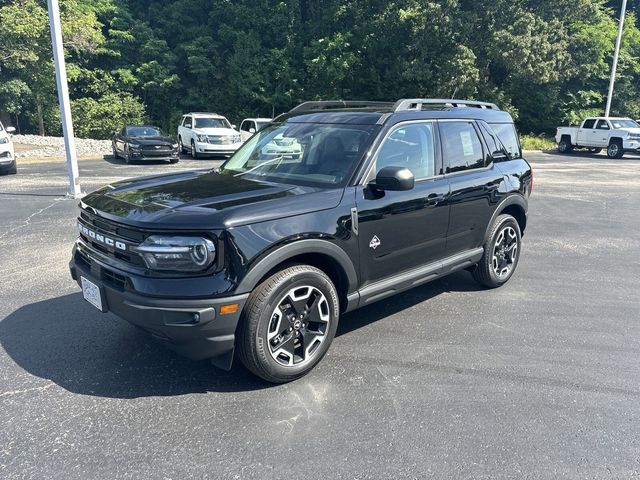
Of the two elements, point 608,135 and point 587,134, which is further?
point 587,134

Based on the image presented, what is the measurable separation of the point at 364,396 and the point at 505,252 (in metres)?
2.91

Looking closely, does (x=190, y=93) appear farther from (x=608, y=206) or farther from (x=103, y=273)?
(x=103, y=273)

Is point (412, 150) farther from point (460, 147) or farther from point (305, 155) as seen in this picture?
point (305, 155)

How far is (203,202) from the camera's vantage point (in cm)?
335

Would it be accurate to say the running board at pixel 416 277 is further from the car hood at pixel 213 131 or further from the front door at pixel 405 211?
the car hood at pixel 213 131

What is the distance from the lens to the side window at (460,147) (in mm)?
4590

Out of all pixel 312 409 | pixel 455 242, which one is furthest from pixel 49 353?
pixel 455 242

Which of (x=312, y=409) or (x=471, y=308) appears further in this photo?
(x=471, y=308)

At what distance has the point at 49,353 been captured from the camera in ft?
12.6

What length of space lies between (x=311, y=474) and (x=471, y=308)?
9.13 feet

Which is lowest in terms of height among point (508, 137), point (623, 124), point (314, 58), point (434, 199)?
point (434, 199)

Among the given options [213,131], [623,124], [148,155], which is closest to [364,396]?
[148,155]

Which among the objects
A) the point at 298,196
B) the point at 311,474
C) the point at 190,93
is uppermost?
the point at 190,93

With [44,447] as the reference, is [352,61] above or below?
above
